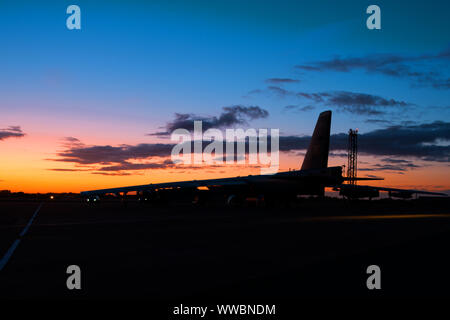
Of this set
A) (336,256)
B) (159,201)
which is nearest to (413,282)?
(336,256)

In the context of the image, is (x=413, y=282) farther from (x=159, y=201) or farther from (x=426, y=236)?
(x=159, y=201)

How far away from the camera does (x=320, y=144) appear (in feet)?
143

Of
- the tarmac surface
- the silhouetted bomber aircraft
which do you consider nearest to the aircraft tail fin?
the silhouetted bomber aircraft

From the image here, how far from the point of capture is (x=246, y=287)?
8.29 meters

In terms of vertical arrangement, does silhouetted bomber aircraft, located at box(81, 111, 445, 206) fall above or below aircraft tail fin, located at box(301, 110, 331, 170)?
below

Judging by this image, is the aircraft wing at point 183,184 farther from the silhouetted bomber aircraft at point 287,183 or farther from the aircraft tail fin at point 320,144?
the aircraft tail fin at point 320,144

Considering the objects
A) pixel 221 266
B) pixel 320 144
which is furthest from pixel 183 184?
pixel 221 266

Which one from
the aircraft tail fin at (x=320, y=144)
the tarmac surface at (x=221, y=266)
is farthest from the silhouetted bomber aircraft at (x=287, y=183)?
the tarmac surface at (x=221, y=266)

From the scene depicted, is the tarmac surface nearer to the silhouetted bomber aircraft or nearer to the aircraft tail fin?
the silhouetted bomber aircraft

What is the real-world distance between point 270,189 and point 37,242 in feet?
105

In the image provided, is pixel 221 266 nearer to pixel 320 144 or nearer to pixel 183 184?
pixel 320 144

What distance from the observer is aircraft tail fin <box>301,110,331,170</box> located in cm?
4316

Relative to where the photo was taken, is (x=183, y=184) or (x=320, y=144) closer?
(x=320, y=144)
